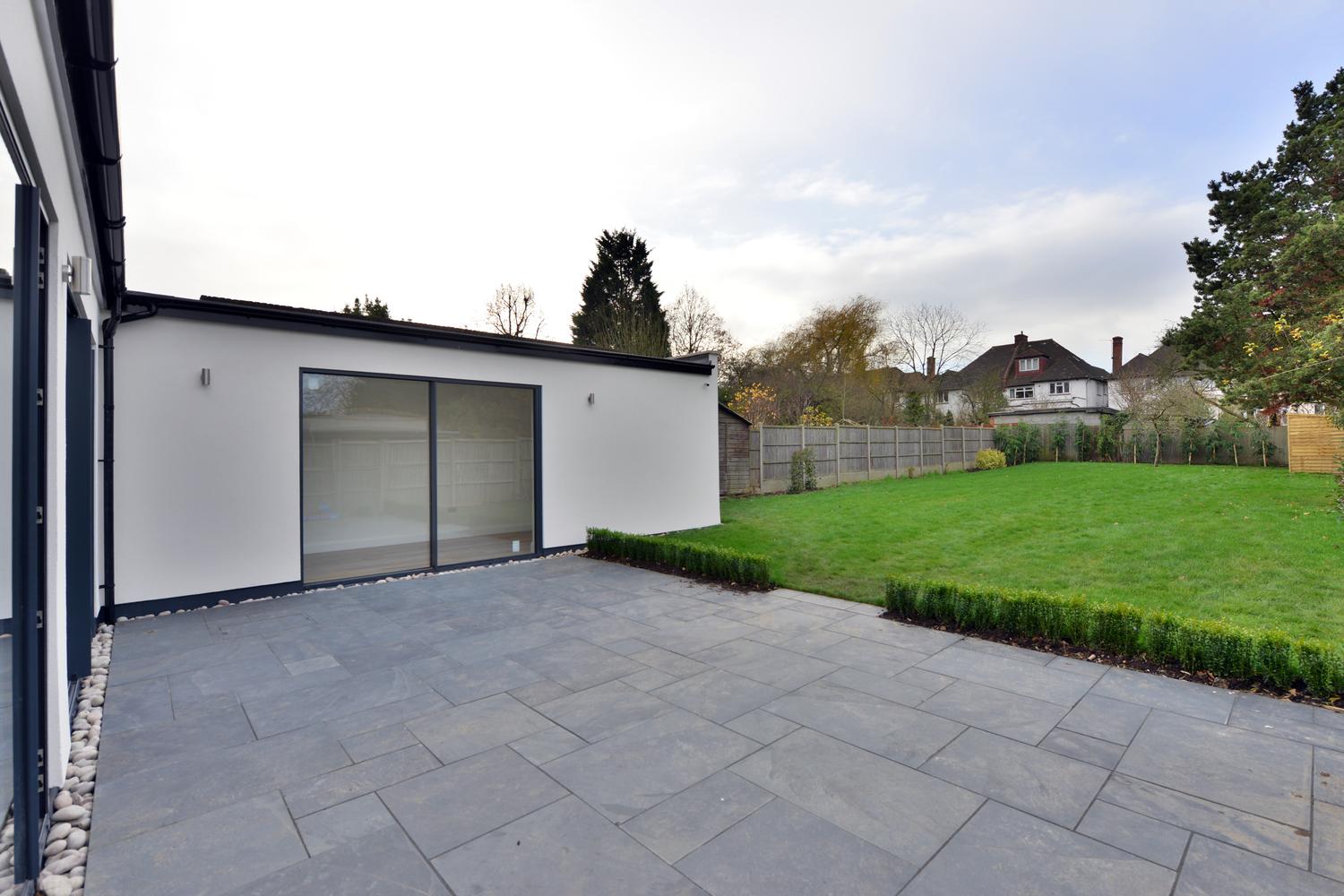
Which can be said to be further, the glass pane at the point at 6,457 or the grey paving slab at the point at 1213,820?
the grey paving slab at the point at 1213,820

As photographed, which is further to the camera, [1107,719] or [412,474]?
[412,474]

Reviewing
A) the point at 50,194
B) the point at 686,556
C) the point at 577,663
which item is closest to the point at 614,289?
the point at 686,556

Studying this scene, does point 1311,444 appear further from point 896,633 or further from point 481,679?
point 481,679

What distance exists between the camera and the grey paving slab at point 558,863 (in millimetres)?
1776

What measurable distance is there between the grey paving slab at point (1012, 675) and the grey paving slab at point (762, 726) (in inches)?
49.7

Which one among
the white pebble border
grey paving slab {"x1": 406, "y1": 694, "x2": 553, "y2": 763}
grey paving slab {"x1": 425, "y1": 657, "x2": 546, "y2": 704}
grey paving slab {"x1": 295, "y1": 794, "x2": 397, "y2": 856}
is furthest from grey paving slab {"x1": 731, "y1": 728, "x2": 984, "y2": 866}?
the white pebble border

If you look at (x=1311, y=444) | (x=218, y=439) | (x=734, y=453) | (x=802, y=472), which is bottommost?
(x=802, y=472)

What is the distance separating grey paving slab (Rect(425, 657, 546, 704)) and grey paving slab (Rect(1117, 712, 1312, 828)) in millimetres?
2941

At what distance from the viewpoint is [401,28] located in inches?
238

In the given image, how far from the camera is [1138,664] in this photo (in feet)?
11.9

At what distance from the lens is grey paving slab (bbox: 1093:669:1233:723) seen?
3013mm

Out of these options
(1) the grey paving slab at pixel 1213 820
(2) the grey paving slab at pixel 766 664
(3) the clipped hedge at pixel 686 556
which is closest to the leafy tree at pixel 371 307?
(3) the clipped hedge at pixel 686 556

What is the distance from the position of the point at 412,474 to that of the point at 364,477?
611 mm

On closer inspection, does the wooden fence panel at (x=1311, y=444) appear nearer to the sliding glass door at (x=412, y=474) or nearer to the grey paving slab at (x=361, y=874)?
the sliding glass door at (x=412, y=474)
